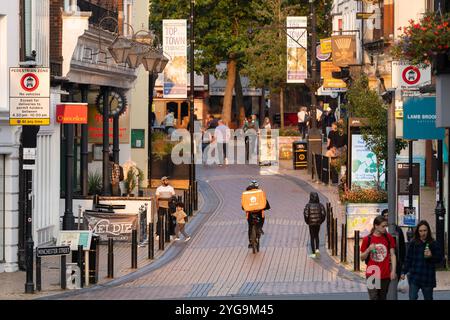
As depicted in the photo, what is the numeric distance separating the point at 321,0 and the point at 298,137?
77.9 feet

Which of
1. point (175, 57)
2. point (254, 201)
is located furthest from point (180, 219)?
point (175, 57)

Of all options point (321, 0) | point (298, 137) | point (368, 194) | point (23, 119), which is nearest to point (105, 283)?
point (23, 119)

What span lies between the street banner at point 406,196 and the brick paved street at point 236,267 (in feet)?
5.56

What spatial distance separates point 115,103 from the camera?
3828 cm

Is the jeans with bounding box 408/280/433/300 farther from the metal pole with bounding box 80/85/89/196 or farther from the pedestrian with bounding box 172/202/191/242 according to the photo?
the metal pole with bounding box 80/85/89/196

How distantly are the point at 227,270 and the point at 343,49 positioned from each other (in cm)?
2070

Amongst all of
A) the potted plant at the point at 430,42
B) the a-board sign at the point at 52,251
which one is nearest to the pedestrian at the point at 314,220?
the a-board sign at the point at 52,251

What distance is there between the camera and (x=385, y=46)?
41.7m

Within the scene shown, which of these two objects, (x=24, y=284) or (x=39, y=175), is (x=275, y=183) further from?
(x=24, y=284)

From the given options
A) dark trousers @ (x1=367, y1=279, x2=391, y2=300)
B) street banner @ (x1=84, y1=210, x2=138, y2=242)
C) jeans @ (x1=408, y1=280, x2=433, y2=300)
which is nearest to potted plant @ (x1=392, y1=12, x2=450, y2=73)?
jeans @ (x1=408, y1=280, x2=433, y2=300)

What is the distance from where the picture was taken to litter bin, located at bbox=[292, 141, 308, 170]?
48.7m

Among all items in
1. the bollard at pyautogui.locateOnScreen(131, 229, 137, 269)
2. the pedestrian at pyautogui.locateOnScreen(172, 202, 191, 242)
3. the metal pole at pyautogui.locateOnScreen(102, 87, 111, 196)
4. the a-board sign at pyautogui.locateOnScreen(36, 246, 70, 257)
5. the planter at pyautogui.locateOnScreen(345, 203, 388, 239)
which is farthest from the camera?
the metal pole at pyautogui.locateOnScreen(102, 87, 111, 196)

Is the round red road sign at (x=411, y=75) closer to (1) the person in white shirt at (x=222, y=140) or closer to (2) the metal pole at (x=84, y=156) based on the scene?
(2) the metal pole at (x=84, y=156)

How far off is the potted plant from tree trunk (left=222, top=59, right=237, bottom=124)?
5253 centimetres
